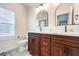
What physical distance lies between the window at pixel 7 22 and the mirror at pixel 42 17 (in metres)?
0.41

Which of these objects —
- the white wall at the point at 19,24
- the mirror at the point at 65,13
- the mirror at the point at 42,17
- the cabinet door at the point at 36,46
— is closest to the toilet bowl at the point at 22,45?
the white wall at the point at 19,24

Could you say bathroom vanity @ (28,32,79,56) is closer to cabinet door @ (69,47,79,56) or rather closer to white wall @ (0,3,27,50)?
cabinet door @ (69,47,79,56)

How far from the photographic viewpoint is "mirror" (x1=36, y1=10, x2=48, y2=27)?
162cm

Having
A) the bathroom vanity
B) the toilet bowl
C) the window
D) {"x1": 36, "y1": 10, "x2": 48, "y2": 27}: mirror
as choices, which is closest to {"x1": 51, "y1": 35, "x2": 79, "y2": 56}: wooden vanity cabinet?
the bathroom vanity

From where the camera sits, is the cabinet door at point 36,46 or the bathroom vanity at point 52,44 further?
the cabinet door at point 36,46

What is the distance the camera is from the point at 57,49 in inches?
Answer: 61.9

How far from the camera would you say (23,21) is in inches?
63.7

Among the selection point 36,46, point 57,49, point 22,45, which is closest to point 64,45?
point 57,49

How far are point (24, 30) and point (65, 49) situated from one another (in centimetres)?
68

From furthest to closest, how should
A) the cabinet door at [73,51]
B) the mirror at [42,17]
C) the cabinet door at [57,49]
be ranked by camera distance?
the mirror at [42,17] < the cabinet door at [57,49] < the cabinet door at [73,51]

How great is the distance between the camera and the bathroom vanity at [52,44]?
1374mm

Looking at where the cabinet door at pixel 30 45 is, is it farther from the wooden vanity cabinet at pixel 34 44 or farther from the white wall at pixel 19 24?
the white wall at pixel 19 24

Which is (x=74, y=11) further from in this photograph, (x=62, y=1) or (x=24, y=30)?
(x=24, y=30)

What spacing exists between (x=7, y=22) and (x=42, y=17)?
555mm
